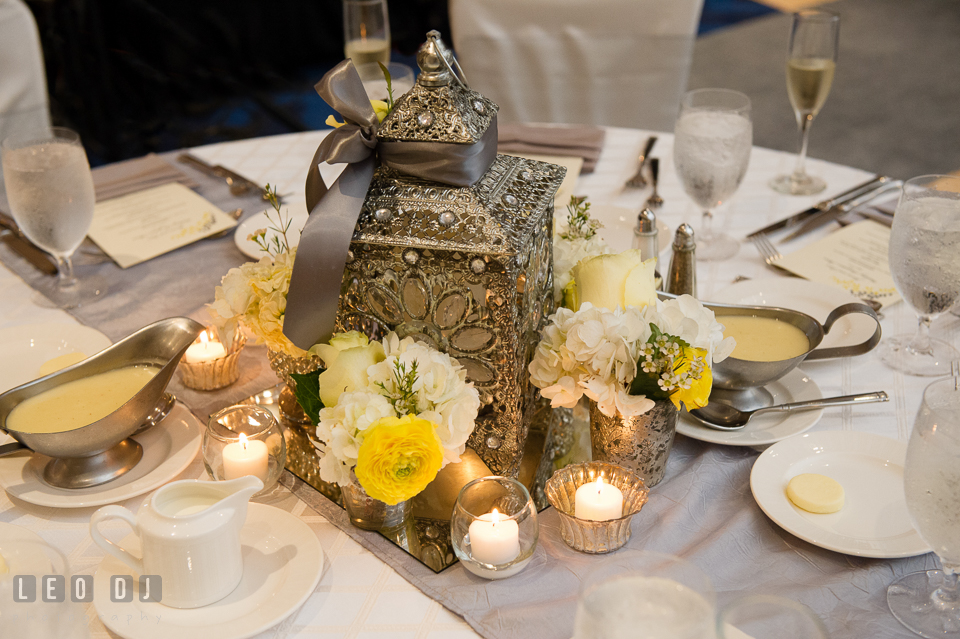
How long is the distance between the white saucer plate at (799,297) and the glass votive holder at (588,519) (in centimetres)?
38

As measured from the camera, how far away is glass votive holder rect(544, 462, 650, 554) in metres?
0.68

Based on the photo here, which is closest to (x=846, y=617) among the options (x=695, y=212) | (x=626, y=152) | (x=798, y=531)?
(x=798, y=531)

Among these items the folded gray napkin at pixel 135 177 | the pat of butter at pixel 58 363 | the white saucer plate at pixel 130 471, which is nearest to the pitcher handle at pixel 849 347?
the white saucer plate at pixel 130 471

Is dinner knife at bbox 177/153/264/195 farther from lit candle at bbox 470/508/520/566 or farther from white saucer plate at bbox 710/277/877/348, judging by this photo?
lit candle at bbox 470/508/520/566

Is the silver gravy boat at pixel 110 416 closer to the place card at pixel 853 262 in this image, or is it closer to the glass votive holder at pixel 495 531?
the glass votive holder at pixel 495 531

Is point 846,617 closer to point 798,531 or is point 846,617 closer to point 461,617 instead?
point 798,531

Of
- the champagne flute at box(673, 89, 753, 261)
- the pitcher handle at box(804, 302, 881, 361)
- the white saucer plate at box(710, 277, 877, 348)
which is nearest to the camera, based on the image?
the pitcher handle at box(804, 302, 881, 361)

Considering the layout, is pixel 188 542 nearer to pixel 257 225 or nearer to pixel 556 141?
pixel 257 225

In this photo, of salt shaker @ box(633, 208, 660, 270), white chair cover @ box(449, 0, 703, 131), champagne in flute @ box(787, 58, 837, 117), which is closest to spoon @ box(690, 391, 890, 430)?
salt shaker @ box(633, 208, 660, 270)

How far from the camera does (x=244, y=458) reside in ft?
2.48

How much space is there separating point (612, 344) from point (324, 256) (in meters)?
0.26

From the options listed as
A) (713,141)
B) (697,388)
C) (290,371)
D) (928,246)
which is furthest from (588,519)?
(713,141)

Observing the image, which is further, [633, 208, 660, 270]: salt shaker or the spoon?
[633, 208, 660, 270]: salt shaker

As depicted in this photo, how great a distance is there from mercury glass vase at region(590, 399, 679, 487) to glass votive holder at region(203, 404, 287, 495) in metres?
0.31
